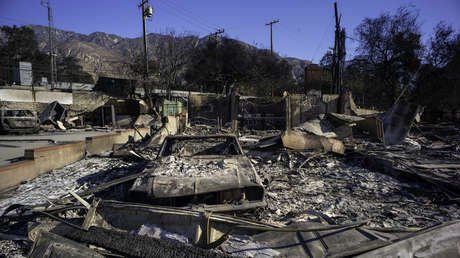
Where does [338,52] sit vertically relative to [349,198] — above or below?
above

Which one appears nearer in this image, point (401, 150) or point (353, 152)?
point (353, 152)

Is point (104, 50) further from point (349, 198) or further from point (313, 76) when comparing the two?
point (349, 198)

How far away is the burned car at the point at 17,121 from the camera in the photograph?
10789 mm

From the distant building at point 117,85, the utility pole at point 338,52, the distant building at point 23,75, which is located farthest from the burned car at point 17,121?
the utility pole at point 338,52

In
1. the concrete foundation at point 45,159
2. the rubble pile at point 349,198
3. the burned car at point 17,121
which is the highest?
the burned car at point 17,121

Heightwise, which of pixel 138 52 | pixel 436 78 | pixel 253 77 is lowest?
pixel 436 78

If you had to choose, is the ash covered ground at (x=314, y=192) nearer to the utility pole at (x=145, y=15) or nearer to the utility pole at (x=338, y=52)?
the utility pole at (x=338, y=52)

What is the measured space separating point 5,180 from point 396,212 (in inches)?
247

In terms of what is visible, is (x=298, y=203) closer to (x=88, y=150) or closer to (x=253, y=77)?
(x=88, y=150)

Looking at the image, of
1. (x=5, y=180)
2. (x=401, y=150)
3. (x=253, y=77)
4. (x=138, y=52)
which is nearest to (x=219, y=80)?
(x=253, y=77)

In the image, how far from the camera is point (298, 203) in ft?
11.2

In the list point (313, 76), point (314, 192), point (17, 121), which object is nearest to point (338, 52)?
point (313, 76)

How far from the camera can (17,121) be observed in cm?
1097

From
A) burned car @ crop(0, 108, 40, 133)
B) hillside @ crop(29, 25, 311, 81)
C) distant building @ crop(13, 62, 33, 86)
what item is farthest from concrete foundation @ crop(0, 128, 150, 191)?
distant building @ crop(13, 62, 33, 86)
